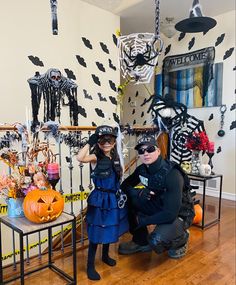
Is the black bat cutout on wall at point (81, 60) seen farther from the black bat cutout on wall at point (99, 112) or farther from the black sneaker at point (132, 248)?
the black sneaker at point (132, 248)

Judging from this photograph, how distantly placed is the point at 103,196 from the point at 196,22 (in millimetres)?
1456

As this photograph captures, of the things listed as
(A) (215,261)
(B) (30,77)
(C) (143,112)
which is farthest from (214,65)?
(A) (215,261)

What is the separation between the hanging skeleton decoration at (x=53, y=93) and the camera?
339cm

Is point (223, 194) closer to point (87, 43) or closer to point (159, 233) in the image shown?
point (159, 233)

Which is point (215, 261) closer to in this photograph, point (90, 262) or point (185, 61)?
point (90, 262)

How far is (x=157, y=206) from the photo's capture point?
2.29 m

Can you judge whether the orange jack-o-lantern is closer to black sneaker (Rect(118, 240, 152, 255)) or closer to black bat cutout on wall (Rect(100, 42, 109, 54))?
black sneaker (Rect(118, 240, 152, 255))

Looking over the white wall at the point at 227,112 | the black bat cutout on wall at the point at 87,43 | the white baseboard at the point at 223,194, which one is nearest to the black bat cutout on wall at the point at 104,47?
the black bat cutout on wall at the point at 87,43

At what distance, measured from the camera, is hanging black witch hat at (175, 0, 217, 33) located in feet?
6.15

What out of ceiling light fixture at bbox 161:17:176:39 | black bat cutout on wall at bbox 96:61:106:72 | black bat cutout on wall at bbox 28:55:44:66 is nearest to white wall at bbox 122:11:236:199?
ceiling light fixture at bbox 161:17:176:39

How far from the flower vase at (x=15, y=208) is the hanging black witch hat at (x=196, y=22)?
5.70 feet

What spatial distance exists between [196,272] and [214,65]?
10.6ft

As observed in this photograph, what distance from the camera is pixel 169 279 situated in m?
2.04

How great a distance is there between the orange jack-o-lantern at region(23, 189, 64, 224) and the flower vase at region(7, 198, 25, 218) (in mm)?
123
